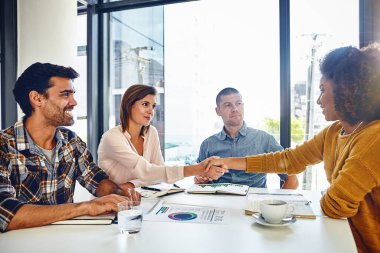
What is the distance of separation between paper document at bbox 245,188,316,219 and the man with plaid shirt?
50cm

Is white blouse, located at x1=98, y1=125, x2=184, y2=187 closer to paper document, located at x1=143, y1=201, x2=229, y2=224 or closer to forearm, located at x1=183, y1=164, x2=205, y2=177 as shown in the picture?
forearm, located at x1=183, y1=164, x2=205, y2=177

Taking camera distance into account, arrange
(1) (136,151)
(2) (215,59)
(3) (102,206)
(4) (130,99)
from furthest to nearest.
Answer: (2) (215,59) → (4) (130,99) → (1) (136,151) → (3) (102,206)

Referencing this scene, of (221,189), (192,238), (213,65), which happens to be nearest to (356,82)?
(221,189)

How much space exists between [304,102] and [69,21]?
2.22 m

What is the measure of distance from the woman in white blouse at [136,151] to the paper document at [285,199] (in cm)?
35

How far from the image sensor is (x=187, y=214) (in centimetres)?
128

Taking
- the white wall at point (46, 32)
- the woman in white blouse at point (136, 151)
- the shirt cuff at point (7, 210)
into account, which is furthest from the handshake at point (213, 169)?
the white wall at point (46, 32)

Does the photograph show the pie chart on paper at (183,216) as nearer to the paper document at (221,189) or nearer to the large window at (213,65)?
the paper document at (221,189)

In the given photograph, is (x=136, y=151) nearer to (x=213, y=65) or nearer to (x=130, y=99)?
(x=130, y=99)

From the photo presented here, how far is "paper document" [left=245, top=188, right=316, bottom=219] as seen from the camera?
4.19 ft

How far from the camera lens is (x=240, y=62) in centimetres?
301

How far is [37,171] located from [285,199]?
112cm

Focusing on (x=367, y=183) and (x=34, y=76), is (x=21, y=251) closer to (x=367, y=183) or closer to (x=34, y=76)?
(x=34, y=76)

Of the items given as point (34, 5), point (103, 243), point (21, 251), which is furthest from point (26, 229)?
point (34, 5)
